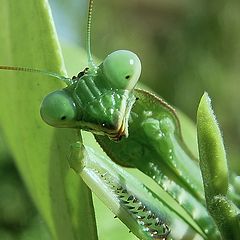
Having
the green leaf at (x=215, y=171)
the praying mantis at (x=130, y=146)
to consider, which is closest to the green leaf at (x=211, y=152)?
the green leaf at (x=215, y=171)

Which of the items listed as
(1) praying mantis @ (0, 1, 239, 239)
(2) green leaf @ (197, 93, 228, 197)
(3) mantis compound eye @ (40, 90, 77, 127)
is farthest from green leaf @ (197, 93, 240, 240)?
(3) mantis compound eye @ (40, 90, 77, 127)

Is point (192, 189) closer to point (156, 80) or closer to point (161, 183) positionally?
point (161, 183)

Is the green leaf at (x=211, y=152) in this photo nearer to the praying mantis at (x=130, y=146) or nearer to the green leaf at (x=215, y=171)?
the green leaf at (x=215, y=171)

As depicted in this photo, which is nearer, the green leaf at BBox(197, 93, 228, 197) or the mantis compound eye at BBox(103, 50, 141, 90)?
the green leaf at BBox(197, 93, 228, 197)

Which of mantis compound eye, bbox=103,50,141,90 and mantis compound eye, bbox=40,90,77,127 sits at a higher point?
mantis compound eye, bbox=103,50,141,90

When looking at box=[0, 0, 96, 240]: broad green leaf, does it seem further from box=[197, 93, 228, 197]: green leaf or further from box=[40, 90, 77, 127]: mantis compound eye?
box=[197, 93, 228, 197]: green leaf
